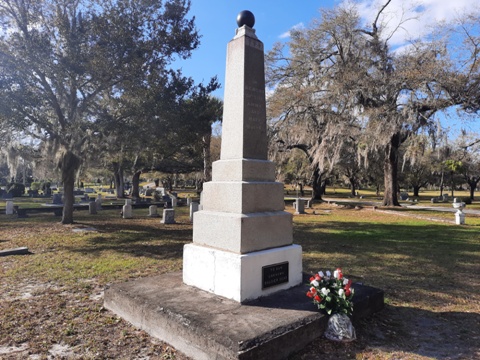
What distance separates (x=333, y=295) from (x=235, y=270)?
1119 mm

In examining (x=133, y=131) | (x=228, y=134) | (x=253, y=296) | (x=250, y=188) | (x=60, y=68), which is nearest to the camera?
(x=253, y=296)

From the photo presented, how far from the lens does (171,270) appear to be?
20.3 feet

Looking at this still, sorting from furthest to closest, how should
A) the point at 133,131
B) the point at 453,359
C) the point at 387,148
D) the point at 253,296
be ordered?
the point at 387,148 < the point at 133,131 < the point at 253,296 < the point at 453,359

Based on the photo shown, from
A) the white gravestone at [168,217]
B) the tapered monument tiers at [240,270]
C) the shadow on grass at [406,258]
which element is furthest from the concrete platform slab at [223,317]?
the white gravestone at [168,217]

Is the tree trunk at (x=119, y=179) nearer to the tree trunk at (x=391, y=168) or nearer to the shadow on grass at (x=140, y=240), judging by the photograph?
the shadow on grass at (x=140, y=240)

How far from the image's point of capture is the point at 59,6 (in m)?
10.6

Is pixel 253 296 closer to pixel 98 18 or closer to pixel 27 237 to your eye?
pixel 27 237

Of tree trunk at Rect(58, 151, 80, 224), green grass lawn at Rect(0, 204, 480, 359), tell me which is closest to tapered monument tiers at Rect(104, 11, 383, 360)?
green grass lawn at Rect(0, 204, 480, 359)

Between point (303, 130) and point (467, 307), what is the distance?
17561 millimetres

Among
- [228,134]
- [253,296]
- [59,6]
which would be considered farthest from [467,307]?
[59,6]

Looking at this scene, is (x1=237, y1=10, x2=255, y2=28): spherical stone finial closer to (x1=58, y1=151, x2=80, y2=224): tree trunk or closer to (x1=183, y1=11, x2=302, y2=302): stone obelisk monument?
(x1=183, y1=11, x2=302, y2=302): stone obelisk monument

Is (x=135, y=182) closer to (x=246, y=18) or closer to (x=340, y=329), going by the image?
(x=246, y=18)

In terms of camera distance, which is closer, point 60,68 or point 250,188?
point 250,188

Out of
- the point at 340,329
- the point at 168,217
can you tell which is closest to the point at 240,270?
the point at 340,329
